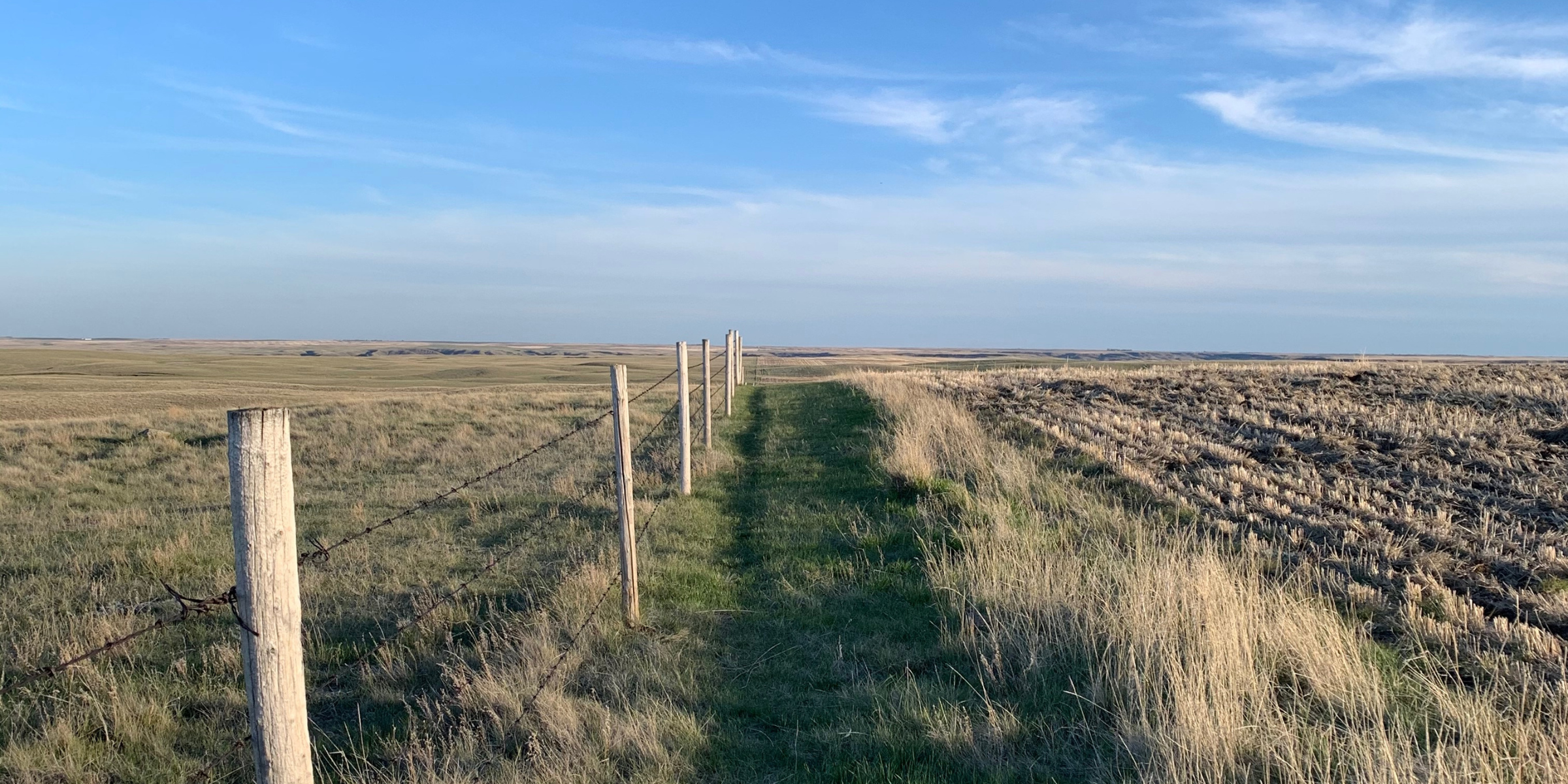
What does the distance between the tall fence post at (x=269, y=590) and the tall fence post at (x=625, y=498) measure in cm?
302

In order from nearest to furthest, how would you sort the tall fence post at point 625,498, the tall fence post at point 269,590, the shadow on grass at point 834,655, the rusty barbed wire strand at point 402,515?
the tall fence post at point 269,590 < the shadow on grass at point 834,655 < the rusty barbed wire strand at point 402,515 < the tall fence post at point 625,498

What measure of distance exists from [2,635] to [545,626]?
3930 millimetres

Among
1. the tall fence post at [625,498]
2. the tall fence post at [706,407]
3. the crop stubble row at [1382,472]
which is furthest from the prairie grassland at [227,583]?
the crop stubble row at [1382,472]

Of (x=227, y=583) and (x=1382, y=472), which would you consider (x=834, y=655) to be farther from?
(x=1382, y=472)

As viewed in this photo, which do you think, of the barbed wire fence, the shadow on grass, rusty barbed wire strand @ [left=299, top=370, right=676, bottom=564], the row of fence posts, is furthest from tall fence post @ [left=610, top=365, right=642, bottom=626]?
the row of fence posts

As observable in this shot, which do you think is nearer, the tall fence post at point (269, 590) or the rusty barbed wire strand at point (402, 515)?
the tall fence post at point (269, 590)

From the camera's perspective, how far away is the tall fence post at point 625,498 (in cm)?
655

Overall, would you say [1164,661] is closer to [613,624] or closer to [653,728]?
[653,728]

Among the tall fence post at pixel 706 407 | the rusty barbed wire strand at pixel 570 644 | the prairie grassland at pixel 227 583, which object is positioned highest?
the tall fence post at pixel 706 407

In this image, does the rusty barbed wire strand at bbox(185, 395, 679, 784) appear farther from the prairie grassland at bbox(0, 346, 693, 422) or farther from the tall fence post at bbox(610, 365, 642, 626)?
the prairie grassland at bbox(0, 346, 693, 422)

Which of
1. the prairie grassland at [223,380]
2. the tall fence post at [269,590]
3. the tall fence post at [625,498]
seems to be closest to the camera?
the tall fence post at [269,590]

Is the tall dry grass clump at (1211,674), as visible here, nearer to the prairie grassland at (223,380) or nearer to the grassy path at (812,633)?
the grassy path at (812,633)

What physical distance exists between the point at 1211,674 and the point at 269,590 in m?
4.12

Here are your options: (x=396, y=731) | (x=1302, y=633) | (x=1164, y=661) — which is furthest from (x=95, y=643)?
(x=1302, y=633)
